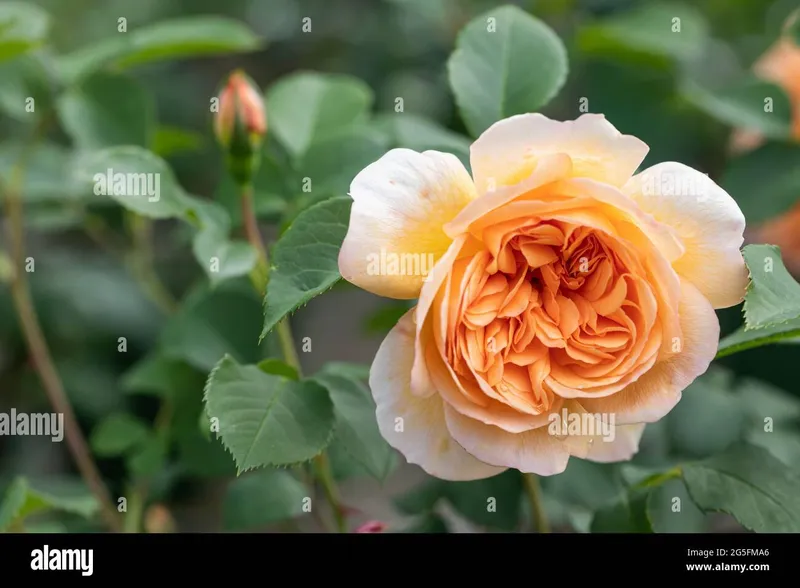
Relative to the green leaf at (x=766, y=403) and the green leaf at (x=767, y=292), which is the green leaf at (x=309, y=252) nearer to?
the green leaf at (x=767, y=292)

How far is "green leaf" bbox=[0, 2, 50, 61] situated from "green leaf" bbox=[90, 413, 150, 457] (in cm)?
31

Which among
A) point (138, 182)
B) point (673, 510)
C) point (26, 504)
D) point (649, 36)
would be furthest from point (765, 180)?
point (26, 504)

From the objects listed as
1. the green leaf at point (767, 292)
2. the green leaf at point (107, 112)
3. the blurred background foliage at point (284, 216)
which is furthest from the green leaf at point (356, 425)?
the green leaf at point (107, 112)

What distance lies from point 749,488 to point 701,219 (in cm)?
18

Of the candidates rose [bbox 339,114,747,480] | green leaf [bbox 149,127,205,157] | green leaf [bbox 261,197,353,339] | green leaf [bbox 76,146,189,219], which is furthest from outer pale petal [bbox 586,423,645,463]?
green leaf [bbox 149,127,205,157]

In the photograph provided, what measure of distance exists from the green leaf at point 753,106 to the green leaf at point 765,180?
17 millimetres

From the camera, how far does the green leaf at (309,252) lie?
402 mm

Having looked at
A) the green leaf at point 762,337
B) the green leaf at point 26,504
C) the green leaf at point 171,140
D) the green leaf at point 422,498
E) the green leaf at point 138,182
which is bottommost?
the green leaf at point 422,498

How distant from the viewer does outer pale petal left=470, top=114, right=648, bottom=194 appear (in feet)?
1.23

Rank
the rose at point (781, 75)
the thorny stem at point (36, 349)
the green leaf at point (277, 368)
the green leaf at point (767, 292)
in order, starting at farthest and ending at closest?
the rose at point (781, 75) → the thorny stem at point (36, 349) → the green leaf at point (277, 368) → the green leaf at point (767, 292)

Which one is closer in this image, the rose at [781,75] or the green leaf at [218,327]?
the green leaf at [218,327]

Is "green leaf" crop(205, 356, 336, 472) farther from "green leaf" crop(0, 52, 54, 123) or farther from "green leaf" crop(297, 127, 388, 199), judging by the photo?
"green leaf" crop(0, 52, 54, 123)

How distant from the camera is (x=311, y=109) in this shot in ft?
2.24

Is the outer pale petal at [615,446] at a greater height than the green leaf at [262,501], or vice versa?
the outer pale petal at [615,446]
